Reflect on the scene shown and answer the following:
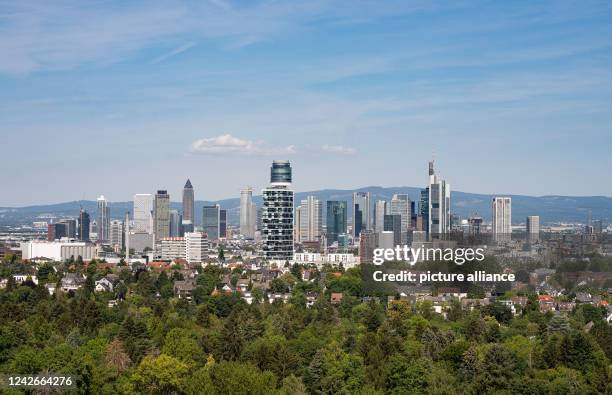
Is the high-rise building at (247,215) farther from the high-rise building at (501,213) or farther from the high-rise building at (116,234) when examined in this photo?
the high-rise building at (501,213)

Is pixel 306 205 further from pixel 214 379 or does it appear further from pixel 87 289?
pixel 214 379

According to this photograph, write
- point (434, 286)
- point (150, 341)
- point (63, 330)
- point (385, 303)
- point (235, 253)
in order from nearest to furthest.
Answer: point (150, 341)
point (63, 330)
point (385, 303)
point (434, 286)
point (235, 253)

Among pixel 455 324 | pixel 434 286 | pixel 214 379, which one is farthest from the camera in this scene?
pixel 434 286

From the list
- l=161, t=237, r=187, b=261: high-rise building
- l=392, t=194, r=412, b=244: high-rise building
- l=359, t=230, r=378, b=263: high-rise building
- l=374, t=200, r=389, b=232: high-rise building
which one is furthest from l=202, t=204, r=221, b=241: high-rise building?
l=359, t=230, r=378, b=263: high-rise building

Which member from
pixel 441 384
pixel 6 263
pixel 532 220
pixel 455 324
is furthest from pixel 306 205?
pixel 441 384

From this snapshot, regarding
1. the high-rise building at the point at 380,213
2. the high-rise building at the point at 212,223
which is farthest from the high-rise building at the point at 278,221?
the high-rise building at the point at 212,223

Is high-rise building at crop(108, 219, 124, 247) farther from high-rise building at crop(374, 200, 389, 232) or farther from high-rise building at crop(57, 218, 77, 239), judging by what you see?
high-rise building at crop(374, 200, 389, 232)
